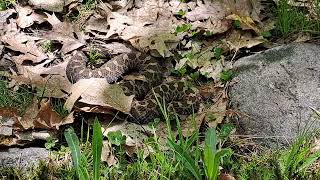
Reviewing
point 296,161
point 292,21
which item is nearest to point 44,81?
point 296,161

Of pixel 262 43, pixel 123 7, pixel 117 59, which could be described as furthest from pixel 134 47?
pixel 262 43

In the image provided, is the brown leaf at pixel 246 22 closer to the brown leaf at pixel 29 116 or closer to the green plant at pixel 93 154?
the brown leaf at pixel 29 116

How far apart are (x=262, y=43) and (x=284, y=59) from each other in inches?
17.3

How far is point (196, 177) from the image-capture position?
3504mm

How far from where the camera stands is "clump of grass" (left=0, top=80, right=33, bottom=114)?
15.0 ft

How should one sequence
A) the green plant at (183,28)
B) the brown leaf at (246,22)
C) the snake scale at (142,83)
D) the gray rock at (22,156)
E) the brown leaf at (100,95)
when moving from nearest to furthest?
the gray rock at (22,156), the brown leaf at (100,95), the snake scale at (142,83), the brown leaf at (246,22), the green plant at (183,28)

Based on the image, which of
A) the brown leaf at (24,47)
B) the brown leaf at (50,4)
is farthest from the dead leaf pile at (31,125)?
the brown leaf at (50,4)

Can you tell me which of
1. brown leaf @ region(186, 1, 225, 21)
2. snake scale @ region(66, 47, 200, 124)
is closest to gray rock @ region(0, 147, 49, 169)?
snake scale @ region(66, 47, 200, 124)

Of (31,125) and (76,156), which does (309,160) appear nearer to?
(76,156)

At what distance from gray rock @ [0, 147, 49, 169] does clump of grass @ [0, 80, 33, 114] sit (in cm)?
57

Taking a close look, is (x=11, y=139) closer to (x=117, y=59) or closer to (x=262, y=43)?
(x=117, y=59)

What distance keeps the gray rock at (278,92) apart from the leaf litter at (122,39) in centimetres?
20

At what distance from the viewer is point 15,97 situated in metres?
4.68

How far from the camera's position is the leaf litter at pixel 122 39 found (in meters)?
4.39
